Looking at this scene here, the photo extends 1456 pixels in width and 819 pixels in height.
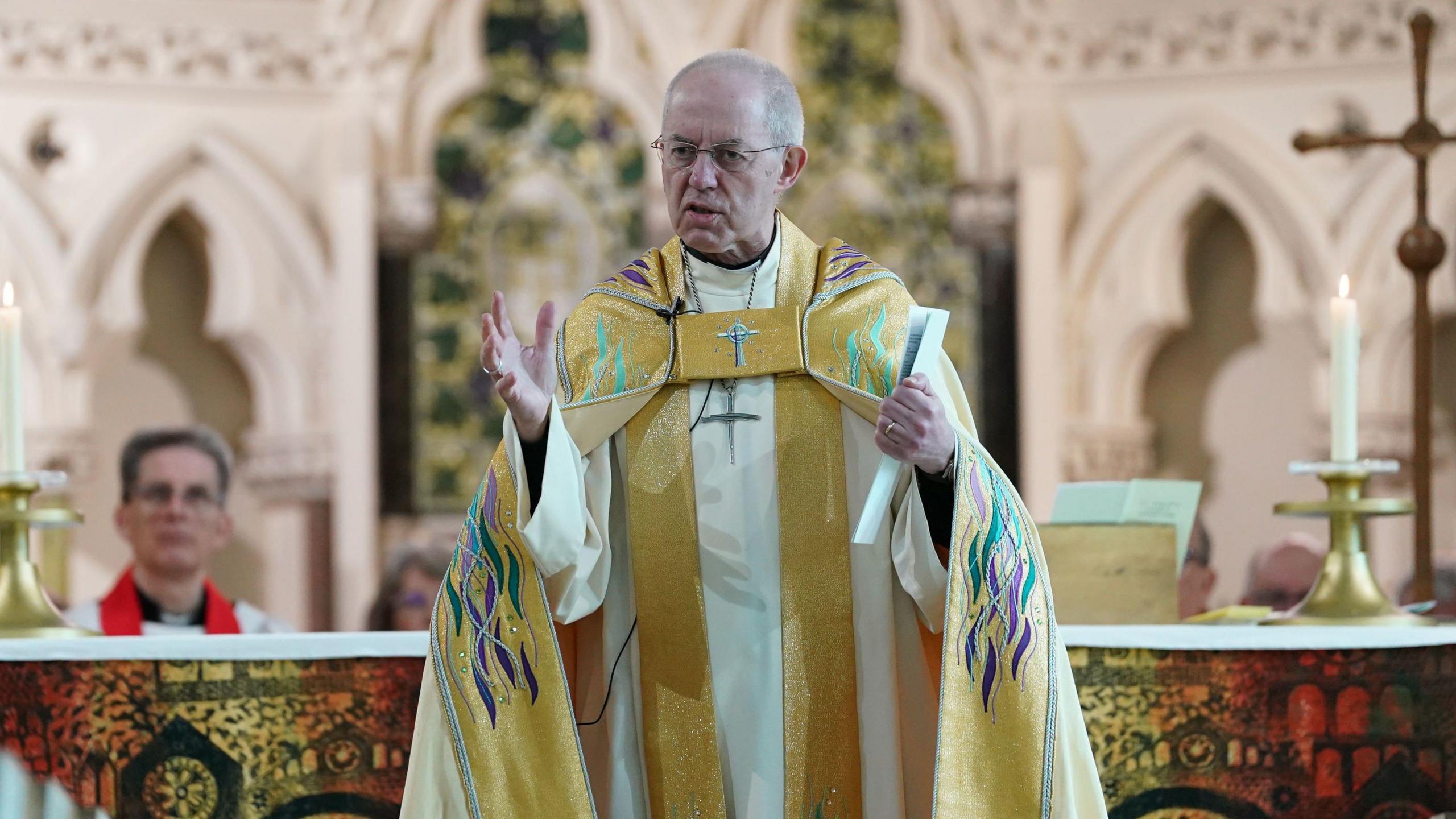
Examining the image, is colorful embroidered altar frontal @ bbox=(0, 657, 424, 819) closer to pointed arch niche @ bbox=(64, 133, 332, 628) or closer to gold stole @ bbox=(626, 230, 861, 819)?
gold stole @ bbox=(626, 230, 861, 819)

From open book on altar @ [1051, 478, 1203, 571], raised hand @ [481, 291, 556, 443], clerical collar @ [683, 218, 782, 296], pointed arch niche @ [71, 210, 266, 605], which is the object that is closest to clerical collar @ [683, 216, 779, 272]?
clerical collar @ [683, 218, 782, 296]

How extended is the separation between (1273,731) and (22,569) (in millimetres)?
2295

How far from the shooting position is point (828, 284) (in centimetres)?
317

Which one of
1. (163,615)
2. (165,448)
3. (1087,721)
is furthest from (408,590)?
(1087,721)

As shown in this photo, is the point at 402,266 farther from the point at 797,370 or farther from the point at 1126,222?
the point at 797,370

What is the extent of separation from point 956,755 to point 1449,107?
5001 mm

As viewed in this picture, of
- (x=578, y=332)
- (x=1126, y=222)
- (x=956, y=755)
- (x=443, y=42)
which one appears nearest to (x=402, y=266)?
(x=443, y=42)

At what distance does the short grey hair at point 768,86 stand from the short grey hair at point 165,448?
90.8 inches

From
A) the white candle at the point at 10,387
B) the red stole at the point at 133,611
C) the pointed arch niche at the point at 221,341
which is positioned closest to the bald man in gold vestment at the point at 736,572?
the white candle at the point at 10,387

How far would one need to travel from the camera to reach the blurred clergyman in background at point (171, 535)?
4.86 meters

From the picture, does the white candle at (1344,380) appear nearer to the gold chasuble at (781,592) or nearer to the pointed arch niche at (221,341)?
the gold chasuble at (781,592)

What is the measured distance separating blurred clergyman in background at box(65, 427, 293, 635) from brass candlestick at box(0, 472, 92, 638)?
1.25m

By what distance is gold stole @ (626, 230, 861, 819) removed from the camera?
10.00ft

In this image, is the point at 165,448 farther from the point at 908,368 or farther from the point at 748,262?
the point at 908,368
